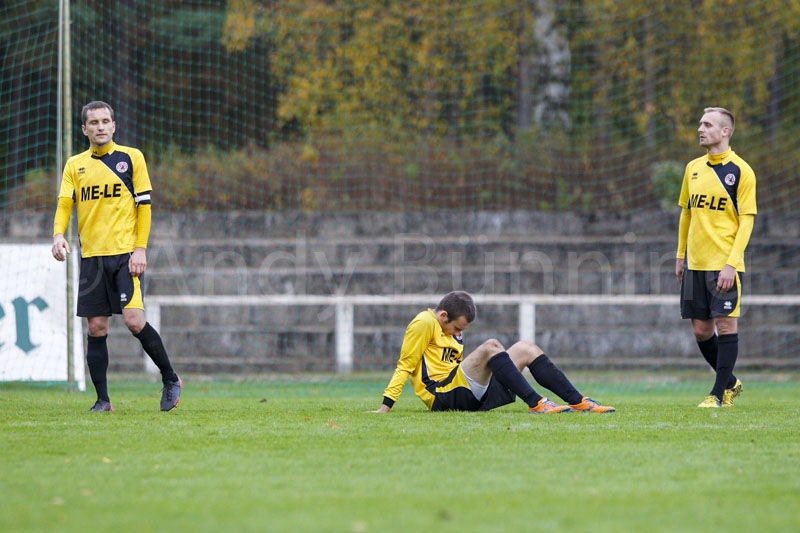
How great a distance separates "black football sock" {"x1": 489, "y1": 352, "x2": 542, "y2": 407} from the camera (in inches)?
244

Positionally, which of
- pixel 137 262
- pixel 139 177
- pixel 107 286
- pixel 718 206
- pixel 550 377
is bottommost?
pixel 550 377

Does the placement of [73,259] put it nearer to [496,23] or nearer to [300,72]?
[300,72]

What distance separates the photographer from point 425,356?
21.5ft

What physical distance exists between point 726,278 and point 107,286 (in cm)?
407

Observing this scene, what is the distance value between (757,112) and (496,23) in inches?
169

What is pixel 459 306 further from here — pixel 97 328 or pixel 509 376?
pixel 97 328

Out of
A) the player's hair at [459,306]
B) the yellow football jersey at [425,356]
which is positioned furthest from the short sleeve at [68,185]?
the player's hair at [459,306]

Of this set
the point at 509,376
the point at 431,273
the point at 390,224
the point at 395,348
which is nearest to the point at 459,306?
the point at 509,376

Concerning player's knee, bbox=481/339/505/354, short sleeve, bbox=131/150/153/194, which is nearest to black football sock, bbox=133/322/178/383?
short sleeve, bbox=131/150/153/194

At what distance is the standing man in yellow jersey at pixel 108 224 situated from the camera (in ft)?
21.2

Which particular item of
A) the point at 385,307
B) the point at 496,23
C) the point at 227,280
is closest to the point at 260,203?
the point at 227,280

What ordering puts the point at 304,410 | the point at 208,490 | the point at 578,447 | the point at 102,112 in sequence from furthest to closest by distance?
the point at 304,410 → the point at 102,112 → the point at 578,447 → the point at 208,490

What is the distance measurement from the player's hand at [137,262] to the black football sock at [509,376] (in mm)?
2287

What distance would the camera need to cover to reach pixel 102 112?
6.55 meters
